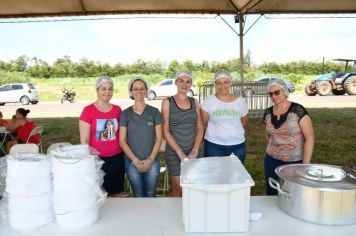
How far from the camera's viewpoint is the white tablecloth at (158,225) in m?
1.48

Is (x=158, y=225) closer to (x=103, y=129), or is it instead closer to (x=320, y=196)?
(x=320, y=196)

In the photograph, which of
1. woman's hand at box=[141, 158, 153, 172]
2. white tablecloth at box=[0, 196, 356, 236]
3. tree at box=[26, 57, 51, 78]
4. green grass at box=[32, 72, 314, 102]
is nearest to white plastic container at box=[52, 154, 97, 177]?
white tablecloth at box=[0, 196, 356, 236]

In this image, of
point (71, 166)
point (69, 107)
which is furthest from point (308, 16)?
point (69, 107)

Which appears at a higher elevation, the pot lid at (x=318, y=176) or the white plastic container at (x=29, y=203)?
the pot lid at (x=318, y=176)

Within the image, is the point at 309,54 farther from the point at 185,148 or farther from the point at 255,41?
the point at 185,148

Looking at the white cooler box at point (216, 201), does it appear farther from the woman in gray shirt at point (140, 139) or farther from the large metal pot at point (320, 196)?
the woman in gray shirt at point (140, 139)

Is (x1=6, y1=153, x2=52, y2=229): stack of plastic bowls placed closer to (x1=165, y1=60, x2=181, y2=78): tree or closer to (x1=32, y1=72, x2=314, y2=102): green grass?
(x1=32, y1=72, x2=314, y2=102): green grass

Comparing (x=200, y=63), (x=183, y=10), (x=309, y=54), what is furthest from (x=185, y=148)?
(x=309, y=54)

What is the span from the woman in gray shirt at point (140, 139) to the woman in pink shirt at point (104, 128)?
7cm

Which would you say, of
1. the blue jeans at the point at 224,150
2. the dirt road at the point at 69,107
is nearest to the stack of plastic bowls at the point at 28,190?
the blue jeans at the point at 224,150

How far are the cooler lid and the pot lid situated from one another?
0.24 metres

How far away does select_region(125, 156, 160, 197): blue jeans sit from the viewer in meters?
2.54

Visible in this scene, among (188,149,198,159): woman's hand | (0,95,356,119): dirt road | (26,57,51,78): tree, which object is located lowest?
(0,95,356,119): dirt road

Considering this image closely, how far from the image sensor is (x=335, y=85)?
17406mm
